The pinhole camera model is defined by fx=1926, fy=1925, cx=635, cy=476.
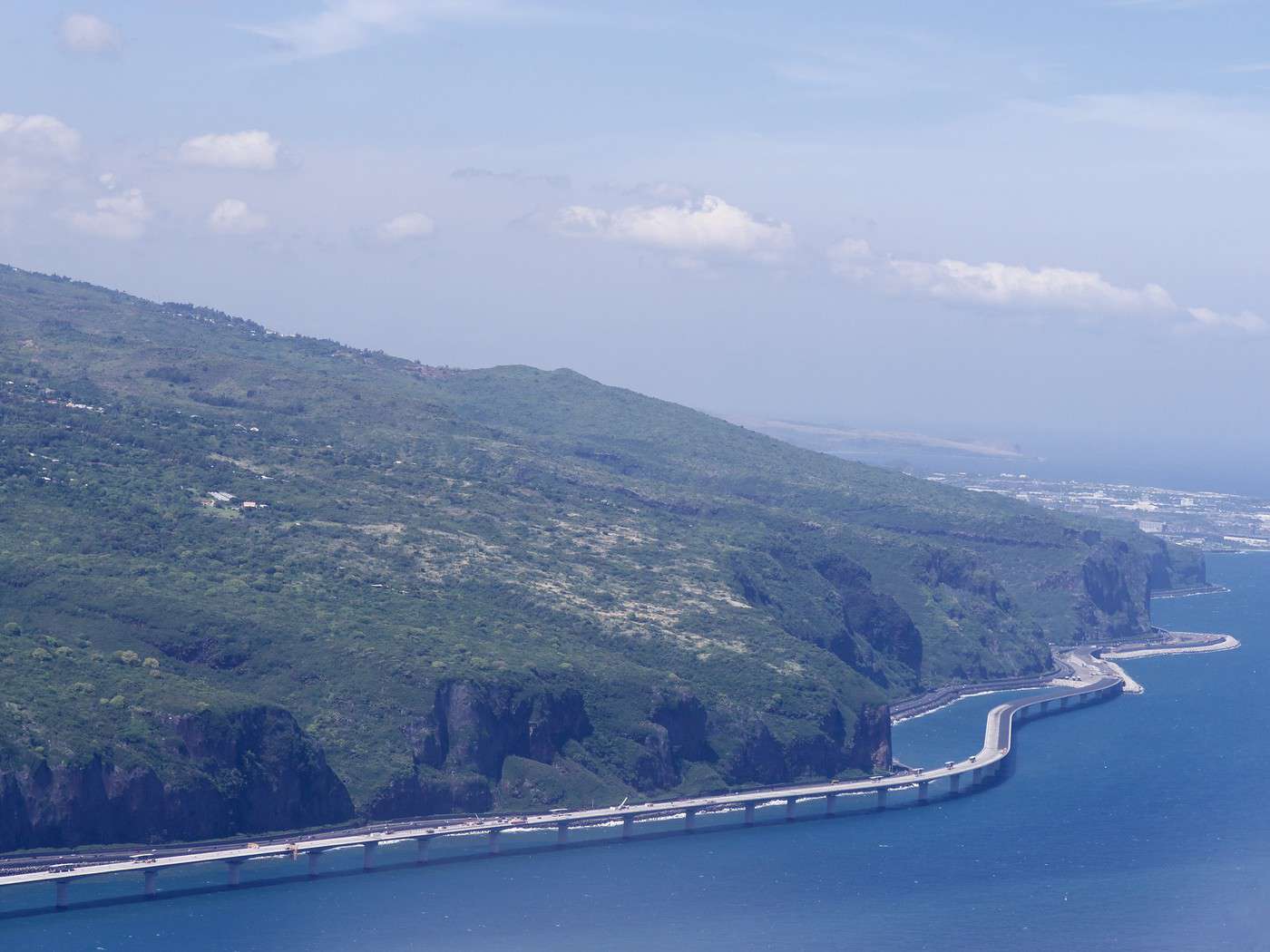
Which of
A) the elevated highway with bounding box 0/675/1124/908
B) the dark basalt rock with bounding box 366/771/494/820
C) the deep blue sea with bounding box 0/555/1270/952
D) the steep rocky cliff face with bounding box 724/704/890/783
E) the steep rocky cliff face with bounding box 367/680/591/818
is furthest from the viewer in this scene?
the steep rocky cliff face with bounding box 724/704/890/783

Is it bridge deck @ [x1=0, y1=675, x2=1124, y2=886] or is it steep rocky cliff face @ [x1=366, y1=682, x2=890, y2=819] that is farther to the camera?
steep rocky cliff face @ [x1=366, y1=682, x2=890, y2=819]

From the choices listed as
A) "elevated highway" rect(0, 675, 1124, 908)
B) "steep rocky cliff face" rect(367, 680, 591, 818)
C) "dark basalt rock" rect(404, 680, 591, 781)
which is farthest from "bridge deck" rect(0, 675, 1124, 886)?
"dark basalt rock" rect(404, 680, 591, 781)

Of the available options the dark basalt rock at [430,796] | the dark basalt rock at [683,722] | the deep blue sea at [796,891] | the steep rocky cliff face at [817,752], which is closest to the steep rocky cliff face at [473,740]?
the dark basalt rock at [430,796]

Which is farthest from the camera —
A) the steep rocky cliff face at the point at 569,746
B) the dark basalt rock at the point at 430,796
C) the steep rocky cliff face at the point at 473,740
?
the steep rocky cliff face at the point at 569,746

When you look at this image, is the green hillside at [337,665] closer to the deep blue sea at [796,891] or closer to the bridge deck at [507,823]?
the bridge deck at [507,823]

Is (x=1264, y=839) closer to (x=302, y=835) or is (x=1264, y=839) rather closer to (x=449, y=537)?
(x=302, y=835)

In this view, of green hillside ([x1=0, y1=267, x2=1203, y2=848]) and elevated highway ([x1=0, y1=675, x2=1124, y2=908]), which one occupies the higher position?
green hillside ([x1=0, y1=267, x2=1203, y2=848])

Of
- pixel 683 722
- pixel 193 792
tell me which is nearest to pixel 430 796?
pixel 193 792

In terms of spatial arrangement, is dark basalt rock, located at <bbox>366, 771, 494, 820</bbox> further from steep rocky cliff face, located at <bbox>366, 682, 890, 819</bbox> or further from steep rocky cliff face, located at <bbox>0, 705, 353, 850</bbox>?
steep rocky cliff face, located at <bbox>0, 705, 353, 850</bbox>
